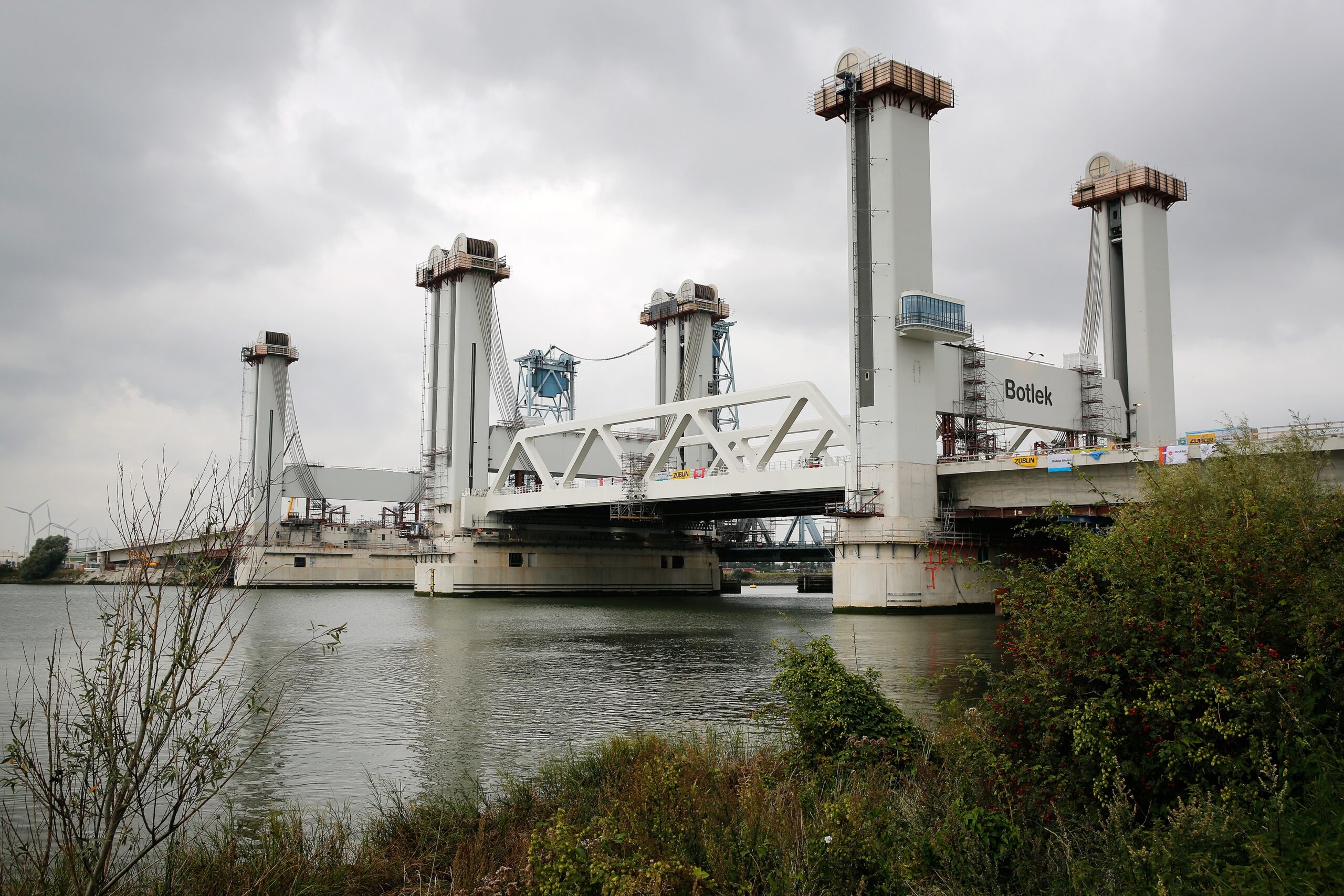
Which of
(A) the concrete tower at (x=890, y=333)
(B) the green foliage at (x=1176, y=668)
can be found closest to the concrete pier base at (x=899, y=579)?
(A) the concrete tower at (x=890, y=333)

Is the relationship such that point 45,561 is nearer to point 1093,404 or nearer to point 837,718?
point 1093,404

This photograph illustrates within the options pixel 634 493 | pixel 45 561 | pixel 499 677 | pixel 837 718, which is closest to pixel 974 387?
pixel 634 493

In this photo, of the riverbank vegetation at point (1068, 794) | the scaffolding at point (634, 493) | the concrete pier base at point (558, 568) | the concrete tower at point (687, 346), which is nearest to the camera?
the riverbank vegetation at point (1068, 794)

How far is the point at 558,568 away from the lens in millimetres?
93688

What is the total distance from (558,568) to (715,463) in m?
21.1

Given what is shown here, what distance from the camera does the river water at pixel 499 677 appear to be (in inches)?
631

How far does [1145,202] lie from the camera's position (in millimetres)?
70500

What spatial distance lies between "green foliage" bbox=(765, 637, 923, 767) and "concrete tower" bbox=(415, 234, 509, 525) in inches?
3242

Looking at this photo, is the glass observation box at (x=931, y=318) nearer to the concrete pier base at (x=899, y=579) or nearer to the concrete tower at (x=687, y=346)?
the concrete pier base at (x=899, y=579)

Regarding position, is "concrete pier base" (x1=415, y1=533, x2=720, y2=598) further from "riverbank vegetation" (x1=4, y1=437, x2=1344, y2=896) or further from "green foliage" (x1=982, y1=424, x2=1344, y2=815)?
"green foliage" (x1=982, y1=424, x2=1344, y2=815)

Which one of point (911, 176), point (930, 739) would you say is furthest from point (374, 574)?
point (930, 739)

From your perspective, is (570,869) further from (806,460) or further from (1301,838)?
(806,460)

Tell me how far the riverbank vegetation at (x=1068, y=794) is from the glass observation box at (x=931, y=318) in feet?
150

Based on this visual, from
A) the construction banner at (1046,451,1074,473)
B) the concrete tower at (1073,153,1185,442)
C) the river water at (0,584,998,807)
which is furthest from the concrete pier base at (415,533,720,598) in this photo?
the construction banner at (1046,451,1074,473)
